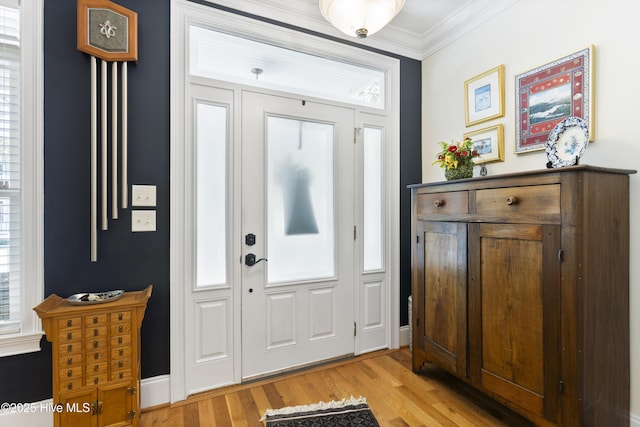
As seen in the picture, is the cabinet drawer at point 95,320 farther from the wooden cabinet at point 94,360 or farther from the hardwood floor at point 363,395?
the hardwood floor at point 363,395

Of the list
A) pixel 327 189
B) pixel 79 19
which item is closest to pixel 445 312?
pixel 327 189

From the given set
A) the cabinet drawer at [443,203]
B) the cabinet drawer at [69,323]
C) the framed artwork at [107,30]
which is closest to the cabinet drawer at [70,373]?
the cabinet drawer at [69,323]

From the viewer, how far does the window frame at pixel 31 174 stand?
1685 mm

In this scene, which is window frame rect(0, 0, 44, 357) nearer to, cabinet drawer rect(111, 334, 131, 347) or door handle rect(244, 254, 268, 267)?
cabinet drawer rect(111, 334, 131, 347)

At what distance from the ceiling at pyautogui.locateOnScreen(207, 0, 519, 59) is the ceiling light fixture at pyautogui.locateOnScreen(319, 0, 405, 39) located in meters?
0.78

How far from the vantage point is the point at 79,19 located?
1.74m

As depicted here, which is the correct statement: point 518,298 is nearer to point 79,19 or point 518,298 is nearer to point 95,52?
point 95,52

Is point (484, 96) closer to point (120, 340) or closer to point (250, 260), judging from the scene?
point (250, 260)

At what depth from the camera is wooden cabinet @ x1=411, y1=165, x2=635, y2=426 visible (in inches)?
56.5

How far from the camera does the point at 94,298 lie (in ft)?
5.53

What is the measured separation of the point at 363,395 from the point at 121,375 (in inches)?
58.8

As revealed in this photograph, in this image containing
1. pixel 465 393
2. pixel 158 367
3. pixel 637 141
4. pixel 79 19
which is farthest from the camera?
pixel 465 393

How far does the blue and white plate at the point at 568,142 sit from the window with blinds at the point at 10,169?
2970mm

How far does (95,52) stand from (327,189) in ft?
5.66
